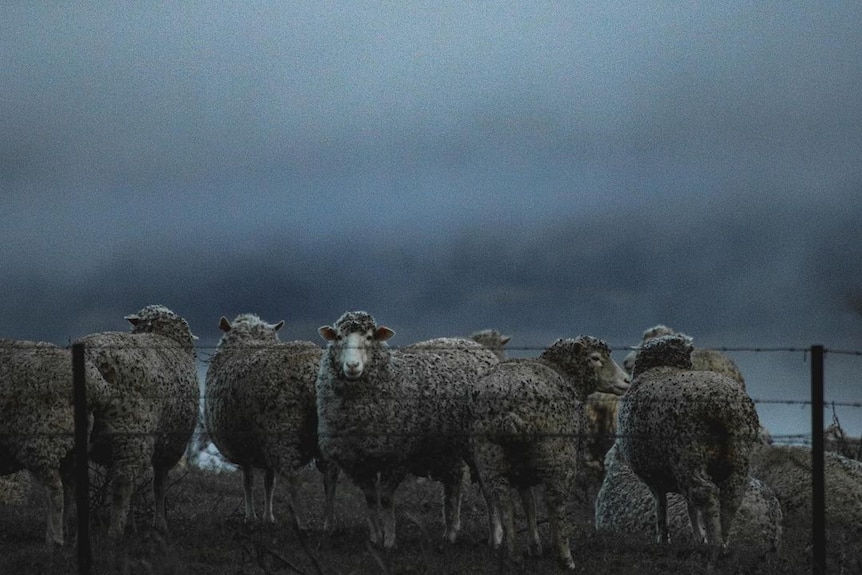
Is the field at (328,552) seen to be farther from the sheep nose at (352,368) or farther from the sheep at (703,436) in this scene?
the sheep nose at (352,368)

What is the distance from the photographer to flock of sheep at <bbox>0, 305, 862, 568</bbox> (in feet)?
35.2

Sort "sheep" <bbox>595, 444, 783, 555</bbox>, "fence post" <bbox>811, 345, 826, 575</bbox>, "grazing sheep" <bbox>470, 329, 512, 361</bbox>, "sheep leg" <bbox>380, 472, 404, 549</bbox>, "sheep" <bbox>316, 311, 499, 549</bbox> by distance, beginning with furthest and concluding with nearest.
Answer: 1. "grazing sheep" <bbox>470, 329, 512, 361</bbox>
2. "sheep" <bbox>595, 444, 783, 555</bbox>
3. "sheep leg" <bbox>380, 472, 404, 549</bbox>
4. "sheep" <bbox>316, 311, 499, 549</bbox>
5. "fence post" <bbox>811, 345, 826, 575</bbox>

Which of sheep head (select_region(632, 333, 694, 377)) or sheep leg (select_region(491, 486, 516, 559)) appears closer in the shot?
sheep leg (select_region(491, 486, 516, 559))

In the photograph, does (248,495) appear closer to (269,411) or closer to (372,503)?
(269,411)

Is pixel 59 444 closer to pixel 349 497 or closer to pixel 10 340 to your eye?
pixel 10 340

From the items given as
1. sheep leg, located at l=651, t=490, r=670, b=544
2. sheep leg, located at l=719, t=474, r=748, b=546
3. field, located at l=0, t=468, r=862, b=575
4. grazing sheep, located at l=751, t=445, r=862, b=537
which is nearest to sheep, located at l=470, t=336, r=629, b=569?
field, located at l=0, t=468, r=862, b=575

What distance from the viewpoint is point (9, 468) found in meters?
11.9

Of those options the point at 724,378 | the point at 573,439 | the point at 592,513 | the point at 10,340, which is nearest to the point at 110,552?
the point at 10,340

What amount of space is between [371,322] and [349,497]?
901cm

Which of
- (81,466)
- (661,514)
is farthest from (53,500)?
(661,514)

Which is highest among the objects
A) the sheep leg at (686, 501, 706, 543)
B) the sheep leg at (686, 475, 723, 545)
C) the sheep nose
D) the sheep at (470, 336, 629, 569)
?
the sheep nose

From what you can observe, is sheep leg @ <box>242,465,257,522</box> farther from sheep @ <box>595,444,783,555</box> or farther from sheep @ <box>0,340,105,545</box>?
sheep @ <box>595,444,783,555</box>

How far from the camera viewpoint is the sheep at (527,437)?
10.5 metres

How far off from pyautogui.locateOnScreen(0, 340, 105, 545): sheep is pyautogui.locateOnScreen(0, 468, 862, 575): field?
2.01ft
